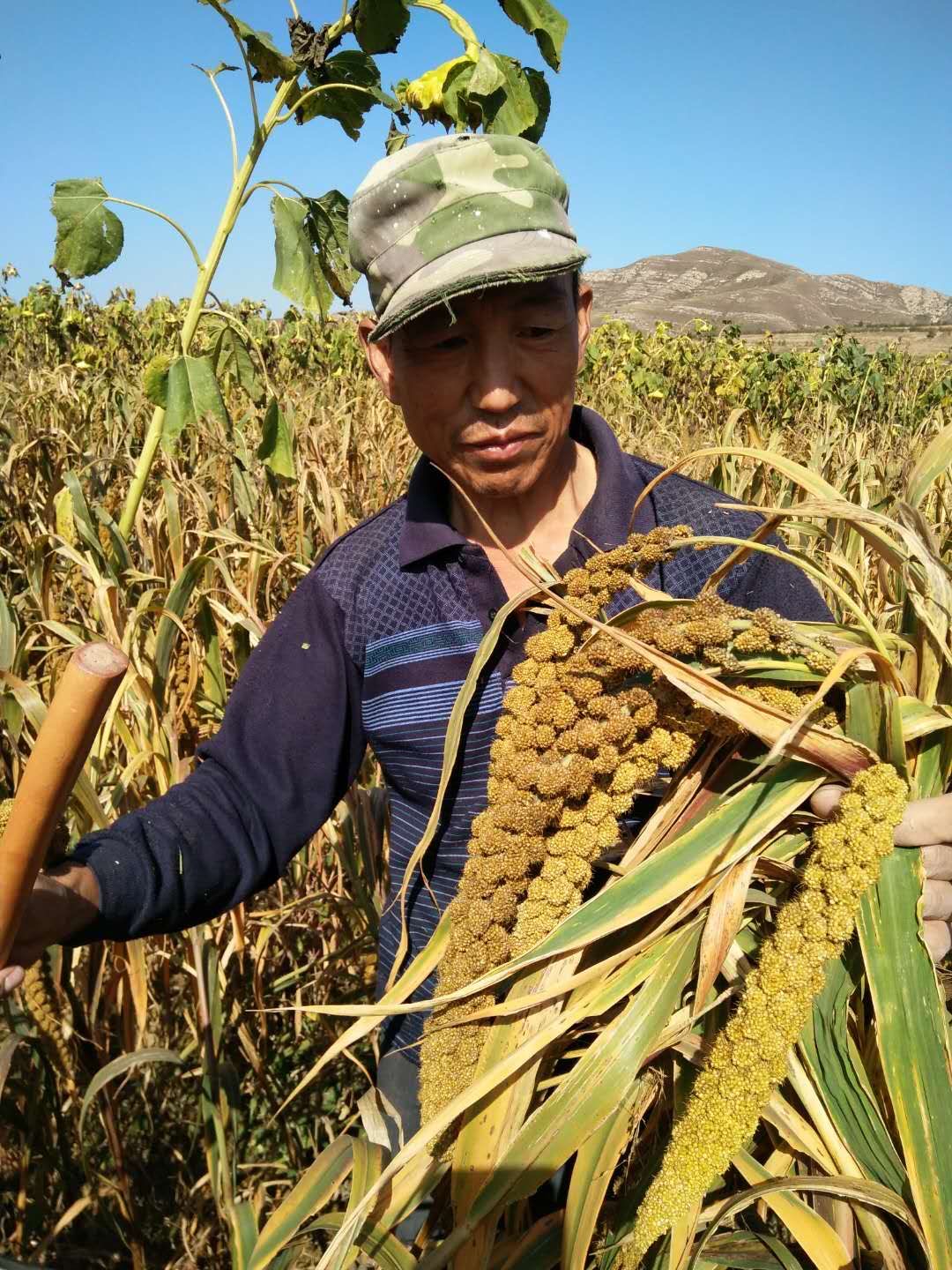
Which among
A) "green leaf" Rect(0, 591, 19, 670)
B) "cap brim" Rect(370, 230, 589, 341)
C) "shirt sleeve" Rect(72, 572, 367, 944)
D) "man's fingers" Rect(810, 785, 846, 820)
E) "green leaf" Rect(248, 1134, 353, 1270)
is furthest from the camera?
"green leaf" Rect(0, 591, 19, 670)

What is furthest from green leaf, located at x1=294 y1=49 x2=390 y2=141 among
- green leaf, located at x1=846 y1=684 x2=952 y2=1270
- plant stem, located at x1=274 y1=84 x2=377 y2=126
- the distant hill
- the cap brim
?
the distant hill

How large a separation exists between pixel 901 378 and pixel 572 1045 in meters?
13.1

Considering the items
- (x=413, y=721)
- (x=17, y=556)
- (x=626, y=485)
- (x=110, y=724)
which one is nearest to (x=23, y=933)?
(x=413, y=721)

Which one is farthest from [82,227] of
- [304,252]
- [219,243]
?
[304,252]

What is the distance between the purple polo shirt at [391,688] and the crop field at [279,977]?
14cm

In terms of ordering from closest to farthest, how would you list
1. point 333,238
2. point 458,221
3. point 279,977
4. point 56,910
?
point 56,910, point 458,221, point 333,238, point 279,977

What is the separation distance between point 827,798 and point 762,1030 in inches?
7.4

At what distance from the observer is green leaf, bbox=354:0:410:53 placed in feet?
4.86

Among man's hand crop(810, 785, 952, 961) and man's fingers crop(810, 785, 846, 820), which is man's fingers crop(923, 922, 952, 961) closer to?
man's hand crop(810, 785, 952, 961)

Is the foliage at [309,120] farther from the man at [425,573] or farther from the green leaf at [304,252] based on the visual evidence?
the man at [425,573]

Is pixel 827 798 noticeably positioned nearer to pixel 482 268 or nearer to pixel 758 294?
pixel 482 268

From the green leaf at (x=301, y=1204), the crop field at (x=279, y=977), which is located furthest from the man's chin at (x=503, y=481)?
the green leaf at (x=301, y=1204)

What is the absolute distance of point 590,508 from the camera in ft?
4.44

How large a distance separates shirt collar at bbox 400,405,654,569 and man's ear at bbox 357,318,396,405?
5.4 inches
